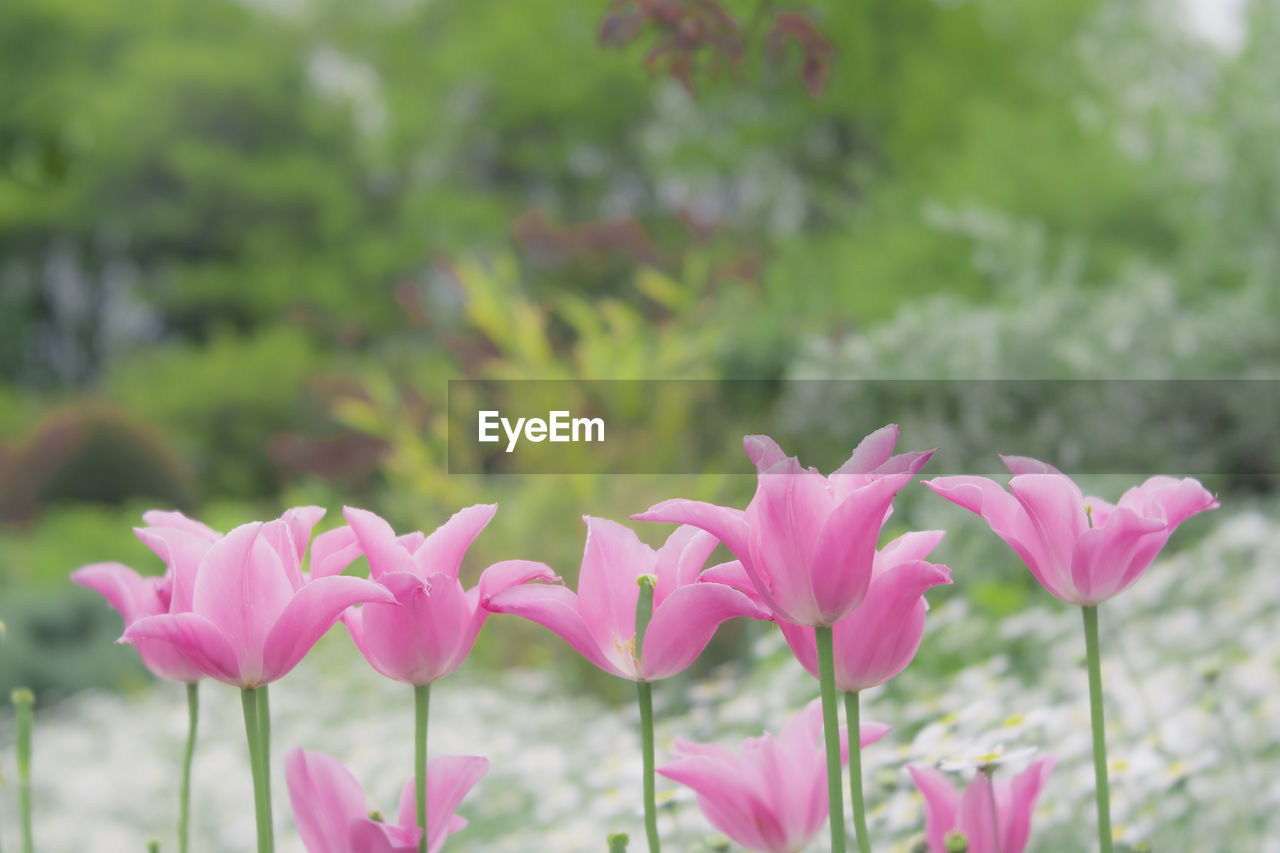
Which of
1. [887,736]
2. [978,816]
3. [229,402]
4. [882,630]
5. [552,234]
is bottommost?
[887,736]

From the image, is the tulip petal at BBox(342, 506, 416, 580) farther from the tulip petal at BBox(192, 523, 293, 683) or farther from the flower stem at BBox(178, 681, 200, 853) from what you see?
the flower stem at BBox(178, 681, 200, 853)

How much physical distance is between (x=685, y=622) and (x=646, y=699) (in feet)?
0.19

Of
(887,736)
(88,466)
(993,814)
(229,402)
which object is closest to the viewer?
(993,814)

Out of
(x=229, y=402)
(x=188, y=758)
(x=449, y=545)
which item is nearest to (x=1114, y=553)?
(x=449, y=545)

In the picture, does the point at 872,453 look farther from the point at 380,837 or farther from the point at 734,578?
the point at 380,837

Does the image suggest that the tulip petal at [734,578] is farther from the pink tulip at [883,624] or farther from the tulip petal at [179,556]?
the tulip petal at [179,556]

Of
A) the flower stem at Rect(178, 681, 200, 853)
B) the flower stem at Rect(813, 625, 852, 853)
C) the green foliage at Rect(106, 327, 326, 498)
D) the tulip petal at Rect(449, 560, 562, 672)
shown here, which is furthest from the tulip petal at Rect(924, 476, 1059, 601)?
the green foliage at Rect(106, 327, 326, 498)

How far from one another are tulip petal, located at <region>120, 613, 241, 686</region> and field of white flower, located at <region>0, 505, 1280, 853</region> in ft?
1.28

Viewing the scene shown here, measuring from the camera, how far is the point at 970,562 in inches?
125

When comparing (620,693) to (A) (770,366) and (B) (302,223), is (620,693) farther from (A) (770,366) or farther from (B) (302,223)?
(B) (302,223)

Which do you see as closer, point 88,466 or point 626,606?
point 626,606

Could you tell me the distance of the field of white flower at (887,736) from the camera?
1350 millimetres

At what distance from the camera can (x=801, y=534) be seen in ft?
1.68

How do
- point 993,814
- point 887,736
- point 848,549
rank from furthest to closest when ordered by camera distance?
point 887,736 → point 993,814 → point 848,549
